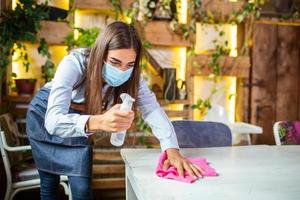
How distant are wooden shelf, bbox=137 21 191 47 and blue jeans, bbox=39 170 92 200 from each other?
1.75m

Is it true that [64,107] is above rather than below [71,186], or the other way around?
above

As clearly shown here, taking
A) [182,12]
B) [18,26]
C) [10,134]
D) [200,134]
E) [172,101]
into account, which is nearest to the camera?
[200,134]

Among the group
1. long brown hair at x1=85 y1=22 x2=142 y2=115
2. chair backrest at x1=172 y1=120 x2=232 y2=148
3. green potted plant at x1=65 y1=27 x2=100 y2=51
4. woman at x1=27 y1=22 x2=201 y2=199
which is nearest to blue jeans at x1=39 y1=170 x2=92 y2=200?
woman at x1=27 y1=22 x2=201 y2=199

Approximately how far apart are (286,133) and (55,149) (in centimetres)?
132

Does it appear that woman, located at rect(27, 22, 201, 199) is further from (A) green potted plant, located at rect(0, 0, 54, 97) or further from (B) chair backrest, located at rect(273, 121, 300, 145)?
(A) green potted plant, located at rect(0, 0, 54, 97)

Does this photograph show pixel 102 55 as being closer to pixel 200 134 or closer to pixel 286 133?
pixel 200 134

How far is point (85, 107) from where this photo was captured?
4.53 feet

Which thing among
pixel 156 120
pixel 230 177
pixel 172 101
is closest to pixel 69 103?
pixel 156 120

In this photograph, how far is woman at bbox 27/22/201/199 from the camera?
3.67 feet

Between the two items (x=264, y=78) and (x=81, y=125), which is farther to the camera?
(x=264, y=78)

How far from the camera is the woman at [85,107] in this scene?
44.0 inches

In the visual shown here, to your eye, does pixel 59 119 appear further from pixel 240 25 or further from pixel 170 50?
pixel 240 25

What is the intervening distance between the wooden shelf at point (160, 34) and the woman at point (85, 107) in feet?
5.06

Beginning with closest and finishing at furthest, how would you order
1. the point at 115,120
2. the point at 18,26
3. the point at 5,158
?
the point at 115,120 < the point at 5,158 < the point at 18,26
